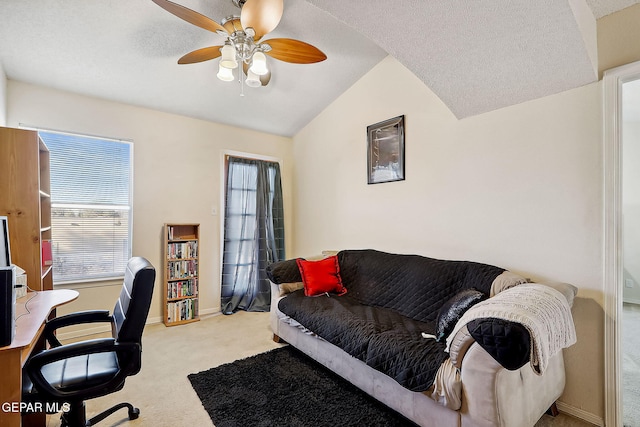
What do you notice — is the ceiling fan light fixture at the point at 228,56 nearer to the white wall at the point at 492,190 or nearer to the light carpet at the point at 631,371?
the white wall at the point at 492,190

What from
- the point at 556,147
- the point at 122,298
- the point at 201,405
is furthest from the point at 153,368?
the point at 556,147

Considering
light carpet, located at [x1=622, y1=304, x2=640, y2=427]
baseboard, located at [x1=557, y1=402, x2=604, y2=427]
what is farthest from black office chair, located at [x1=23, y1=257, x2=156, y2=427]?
light carpet, located at [x1=622, y1=304, x2=640, y2=427]

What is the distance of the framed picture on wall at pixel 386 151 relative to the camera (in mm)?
2940

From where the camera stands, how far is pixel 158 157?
11.2 ft

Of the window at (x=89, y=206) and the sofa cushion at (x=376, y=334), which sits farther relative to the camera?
the window at (x=89, y=206)

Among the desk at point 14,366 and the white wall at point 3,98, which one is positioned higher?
the white wall at point 3,98

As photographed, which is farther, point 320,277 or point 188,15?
point 320,277

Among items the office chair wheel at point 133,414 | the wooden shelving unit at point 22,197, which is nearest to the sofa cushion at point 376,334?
the office chair wheel at point 133,414

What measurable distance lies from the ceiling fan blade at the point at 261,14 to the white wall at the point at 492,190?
154 cm

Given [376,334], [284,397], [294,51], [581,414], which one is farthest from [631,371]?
[294,51]

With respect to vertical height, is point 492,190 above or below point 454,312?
above

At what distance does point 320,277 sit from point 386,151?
4.71ft

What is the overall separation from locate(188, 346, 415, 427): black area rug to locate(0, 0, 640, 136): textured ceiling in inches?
88.2

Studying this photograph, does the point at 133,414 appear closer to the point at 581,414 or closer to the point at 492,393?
the point at 492,393
